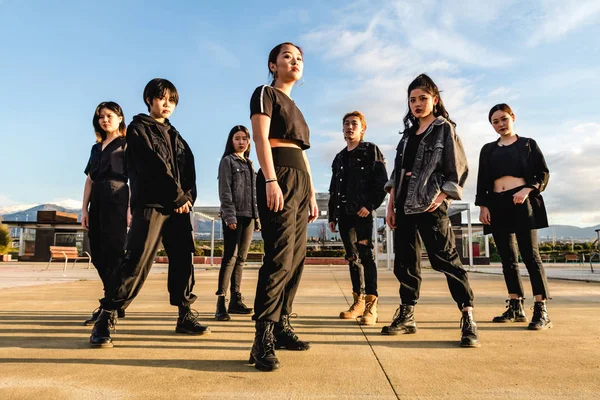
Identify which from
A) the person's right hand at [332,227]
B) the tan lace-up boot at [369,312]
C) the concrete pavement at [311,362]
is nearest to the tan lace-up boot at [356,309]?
the concrete pavement at [311,362]

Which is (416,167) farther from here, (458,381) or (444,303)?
(444,303)

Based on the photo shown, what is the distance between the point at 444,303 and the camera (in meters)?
4.96

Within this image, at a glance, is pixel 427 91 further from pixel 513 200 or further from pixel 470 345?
pixel 470 345

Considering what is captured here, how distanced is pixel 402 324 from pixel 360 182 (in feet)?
4.38

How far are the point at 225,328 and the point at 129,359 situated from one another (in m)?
1.05

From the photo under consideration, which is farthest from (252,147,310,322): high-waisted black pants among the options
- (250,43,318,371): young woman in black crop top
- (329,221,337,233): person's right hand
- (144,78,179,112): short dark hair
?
(329,221,337,233): person's right hand

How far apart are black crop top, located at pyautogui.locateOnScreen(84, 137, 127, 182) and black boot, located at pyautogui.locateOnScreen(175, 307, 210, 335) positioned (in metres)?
1.25

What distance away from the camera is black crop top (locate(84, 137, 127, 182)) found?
3535mm

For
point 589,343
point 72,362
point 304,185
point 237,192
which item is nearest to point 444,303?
point 589,343

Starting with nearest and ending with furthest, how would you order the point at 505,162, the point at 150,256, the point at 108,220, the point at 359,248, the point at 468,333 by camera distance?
Answer: the point at 468,333 → the point at 150,256 → the point at 108,220 → the point at 505,162 → the point at 359,248


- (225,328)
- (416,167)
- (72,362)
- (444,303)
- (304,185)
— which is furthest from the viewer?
(444,303)

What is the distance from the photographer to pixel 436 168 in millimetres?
2998

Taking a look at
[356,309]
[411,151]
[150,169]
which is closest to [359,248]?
[356,309]

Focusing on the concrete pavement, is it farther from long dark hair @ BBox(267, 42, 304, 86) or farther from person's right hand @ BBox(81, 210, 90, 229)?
long dark hair @ BBox(267, 42, 304, 86)
